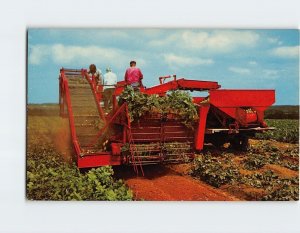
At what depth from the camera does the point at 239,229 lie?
21.5 feet

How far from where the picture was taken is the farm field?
6637 millimetres

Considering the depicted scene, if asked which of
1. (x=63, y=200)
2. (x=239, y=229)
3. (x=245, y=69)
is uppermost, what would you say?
(x=245, y=69)

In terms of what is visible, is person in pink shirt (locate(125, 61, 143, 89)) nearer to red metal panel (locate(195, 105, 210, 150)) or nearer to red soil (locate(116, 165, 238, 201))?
red metal panel (locate(195, 105, 210, 150))

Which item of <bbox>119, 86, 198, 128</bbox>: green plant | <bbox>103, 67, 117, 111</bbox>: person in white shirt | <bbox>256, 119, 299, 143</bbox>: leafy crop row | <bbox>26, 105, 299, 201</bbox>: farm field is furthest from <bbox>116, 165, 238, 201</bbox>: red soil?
<bbox>256, 119, 299, 143</bbox>: leafy crop row

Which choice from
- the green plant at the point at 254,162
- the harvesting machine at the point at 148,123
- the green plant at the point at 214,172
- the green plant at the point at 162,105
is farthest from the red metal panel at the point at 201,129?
the green plant at the point at 254,162

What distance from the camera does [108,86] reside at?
7812 millimetres

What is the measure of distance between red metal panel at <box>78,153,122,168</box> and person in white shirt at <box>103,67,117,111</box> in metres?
1.26

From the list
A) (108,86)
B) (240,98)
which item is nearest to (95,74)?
(108,86)

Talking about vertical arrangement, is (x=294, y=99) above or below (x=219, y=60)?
below

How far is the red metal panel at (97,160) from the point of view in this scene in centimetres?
669

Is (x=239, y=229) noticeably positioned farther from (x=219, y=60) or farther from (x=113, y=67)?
(x=113, y=67)
